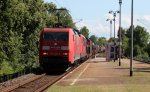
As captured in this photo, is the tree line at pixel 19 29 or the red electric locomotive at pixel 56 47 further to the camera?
the red electric locomotive at pixel 56 47

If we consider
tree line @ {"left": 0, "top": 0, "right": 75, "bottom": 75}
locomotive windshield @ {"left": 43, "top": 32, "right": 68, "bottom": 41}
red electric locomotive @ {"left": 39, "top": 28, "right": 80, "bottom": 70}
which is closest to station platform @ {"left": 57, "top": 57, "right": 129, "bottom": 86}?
red electric locomotive @ {"left": 39, "top": 28, "right": 80, "bottom": 70}

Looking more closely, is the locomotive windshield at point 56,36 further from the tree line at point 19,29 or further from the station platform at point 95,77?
the station platform at point 95,77

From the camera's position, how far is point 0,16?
34.3 metres

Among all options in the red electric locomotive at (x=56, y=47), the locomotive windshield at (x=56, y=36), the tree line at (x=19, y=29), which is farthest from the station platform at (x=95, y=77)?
the tree line at (x=19, y=29)

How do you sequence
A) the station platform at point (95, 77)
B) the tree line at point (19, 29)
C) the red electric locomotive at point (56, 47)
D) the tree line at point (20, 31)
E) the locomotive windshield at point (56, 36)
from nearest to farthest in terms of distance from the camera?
the station platform at point (95, 77) < the tree line at point (19, 29) < the tree line at point (20, 31) < the red electric locomotive at point (56, 47) < the locomotive windshield at point (56, 36)

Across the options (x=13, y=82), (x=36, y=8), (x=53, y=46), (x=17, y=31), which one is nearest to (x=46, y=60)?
(x=53, y=46)

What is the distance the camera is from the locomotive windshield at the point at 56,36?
39312mm

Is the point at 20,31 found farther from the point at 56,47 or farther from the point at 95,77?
the point at 95,77

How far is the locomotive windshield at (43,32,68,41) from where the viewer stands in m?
39.3

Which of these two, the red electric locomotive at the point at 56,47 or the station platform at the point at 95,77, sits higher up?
the red electric locomotive at the point at 56,47

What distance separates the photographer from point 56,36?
3947 cm

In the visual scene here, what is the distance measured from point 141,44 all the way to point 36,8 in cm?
13396

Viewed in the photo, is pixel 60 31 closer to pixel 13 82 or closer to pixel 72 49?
pixel 72 49

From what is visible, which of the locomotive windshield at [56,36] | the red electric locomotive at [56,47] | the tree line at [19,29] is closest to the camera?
the tree line at [19,29]
